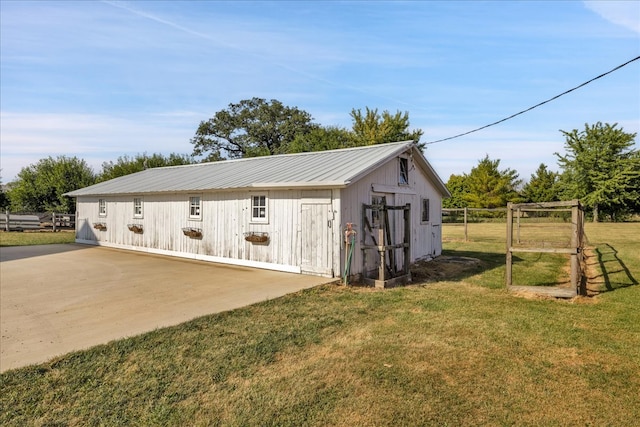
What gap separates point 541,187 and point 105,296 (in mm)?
49072

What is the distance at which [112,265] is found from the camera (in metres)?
12.0

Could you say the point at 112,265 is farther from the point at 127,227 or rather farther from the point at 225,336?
the point at 225,336

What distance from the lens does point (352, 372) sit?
428 cm

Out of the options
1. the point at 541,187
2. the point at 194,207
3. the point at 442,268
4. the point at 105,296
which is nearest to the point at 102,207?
the point at 194,207

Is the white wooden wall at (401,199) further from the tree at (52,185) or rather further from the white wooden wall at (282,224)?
the tree at (52,185)

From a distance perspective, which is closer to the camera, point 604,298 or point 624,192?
point 604,298

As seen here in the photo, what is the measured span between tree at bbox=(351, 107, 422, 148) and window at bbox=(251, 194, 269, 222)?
2352cm

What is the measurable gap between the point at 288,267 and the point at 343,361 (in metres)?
6.03

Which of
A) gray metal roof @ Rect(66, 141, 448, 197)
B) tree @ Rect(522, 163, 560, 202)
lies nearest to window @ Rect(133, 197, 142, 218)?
gray metal roof @ Rect(66, 141, 448, 197)

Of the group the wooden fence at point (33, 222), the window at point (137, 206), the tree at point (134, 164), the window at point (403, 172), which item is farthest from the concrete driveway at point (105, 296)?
the tree at point (134, 164)

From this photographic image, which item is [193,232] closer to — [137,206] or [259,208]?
[259,208]

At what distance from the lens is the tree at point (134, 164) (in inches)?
1303

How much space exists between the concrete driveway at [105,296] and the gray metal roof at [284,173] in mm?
2531

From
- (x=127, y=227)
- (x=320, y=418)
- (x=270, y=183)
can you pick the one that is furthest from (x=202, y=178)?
(x=320, y=418)
